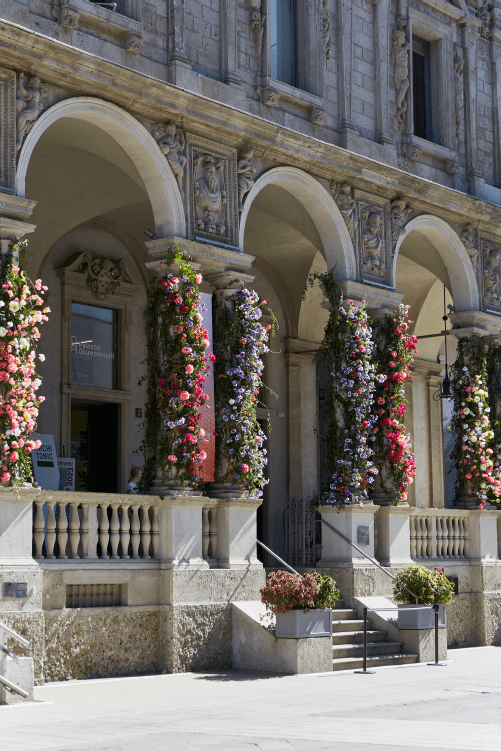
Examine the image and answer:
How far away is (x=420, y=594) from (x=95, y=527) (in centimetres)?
454

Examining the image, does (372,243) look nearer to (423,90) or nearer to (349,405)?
(349,405)

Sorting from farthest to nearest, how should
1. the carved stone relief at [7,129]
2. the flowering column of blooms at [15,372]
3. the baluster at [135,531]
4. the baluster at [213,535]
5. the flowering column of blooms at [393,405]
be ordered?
the flowering column of blooms at [393,405]
the baluster at [213,535]
the baluster at [135,531]
the carved stone relief at [7,129]
the flowering column of blooms at [15,372]

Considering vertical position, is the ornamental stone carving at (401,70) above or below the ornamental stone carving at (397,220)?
above

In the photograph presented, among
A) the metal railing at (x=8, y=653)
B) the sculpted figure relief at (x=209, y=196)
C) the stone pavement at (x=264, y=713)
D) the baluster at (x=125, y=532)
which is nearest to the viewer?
the stone pavement at (x=264, y=713)

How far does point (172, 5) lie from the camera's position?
13297 mm

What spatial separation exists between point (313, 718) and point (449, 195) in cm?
1039

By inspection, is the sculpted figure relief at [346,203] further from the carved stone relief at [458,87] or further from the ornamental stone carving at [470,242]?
the carved stone relief at [458,87]

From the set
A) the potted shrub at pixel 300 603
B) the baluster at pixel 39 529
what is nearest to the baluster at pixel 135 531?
the baluster at pixel 39 529

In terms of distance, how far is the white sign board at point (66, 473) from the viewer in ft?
49.7

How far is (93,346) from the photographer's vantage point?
54.2 ft

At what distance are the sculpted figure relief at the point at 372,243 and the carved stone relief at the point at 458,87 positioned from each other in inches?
124

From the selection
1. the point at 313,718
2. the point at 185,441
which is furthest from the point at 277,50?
the point at 313,718

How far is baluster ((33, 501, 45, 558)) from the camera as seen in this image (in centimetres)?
1116

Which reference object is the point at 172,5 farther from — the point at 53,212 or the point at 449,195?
the point at 449,195
